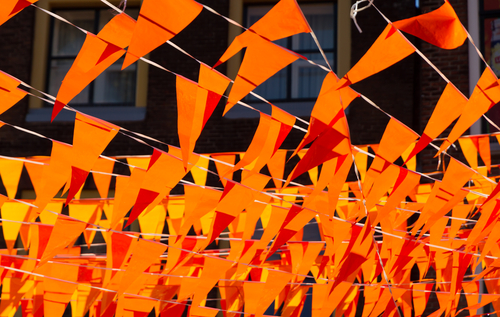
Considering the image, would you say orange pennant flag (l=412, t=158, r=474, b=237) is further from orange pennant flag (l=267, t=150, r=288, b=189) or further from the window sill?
the window sill

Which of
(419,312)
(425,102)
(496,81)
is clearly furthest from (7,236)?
(425,102)

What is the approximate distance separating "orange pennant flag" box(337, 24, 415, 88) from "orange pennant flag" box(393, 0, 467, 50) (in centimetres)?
7

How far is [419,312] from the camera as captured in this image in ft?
16.5

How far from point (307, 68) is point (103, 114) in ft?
10.3

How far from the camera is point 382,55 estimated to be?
309 centimetres

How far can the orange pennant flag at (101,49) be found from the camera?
2.95 metres

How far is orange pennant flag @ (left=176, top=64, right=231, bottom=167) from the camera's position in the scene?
126 inches

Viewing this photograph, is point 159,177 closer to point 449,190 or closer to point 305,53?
point 449,190

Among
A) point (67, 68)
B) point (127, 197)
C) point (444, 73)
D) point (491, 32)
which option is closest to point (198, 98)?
point (127, 197)

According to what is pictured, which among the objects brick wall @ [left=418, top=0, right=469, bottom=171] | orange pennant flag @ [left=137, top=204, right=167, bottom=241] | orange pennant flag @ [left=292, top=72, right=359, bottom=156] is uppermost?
brick wall @ [left=418, top=0, right=469, bottom=171]

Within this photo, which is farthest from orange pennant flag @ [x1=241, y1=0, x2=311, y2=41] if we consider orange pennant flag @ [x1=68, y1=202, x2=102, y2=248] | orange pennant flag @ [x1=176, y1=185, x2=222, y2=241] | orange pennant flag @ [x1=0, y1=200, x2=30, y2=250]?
orange pennant flag @ [x1=0, y1=200, x2=30, y2=250]

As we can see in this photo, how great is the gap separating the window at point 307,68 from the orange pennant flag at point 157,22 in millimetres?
5316

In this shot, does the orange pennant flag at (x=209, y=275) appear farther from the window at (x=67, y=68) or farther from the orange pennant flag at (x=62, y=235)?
the window at (x=67, y=68)

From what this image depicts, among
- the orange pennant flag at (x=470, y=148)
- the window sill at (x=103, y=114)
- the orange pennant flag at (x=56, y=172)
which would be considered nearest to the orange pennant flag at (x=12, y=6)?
the orange pennant flag at (x=56, y=172)
